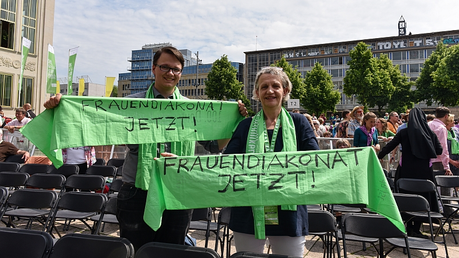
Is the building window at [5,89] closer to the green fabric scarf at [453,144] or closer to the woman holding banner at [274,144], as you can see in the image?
the woman holding banner at [274,144]

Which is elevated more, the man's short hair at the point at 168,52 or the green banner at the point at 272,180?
the man's short hair at the point at 168,52

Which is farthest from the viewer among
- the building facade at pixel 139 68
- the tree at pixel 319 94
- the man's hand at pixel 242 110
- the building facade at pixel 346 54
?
the building facade at pixel 139 68

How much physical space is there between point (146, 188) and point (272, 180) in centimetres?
81

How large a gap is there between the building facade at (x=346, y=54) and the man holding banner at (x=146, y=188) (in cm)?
6099

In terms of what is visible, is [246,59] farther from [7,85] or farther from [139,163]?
[139,163]

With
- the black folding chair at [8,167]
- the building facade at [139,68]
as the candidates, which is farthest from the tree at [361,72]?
the building facade at [139,68]

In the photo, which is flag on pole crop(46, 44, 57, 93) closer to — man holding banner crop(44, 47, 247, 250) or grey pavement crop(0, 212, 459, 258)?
grey pavement crop(0, 212, 459, 258)

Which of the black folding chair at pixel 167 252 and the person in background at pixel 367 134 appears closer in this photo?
the black folding chair at pixel 167 252

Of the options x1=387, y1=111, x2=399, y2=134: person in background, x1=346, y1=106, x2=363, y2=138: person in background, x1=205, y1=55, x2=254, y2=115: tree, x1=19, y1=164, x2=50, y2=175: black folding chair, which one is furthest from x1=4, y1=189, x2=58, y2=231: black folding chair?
x1=205, y1=55, x2=254, y2=115: tree

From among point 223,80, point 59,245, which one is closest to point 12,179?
point 59,245

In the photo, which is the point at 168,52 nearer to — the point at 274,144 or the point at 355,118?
the point at 274,144

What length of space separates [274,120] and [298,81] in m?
36.6

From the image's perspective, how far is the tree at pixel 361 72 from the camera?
33031 mm

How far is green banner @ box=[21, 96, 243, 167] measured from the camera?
2.31 m
